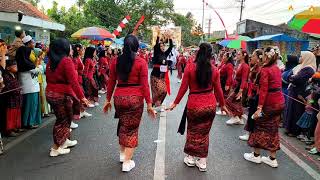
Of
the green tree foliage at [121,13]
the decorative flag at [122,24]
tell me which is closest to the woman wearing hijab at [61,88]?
the decorative flag at [122,24]

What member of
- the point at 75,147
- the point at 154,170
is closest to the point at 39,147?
the point at 75,147

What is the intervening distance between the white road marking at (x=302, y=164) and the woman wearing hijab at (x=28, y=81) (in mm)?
5035

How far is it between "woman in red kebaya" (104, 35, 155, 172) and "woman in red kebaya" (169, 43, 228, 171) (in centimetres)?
62

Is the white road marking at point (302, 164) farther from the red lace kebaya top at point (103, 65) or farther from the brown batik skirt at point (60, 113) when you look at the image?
the red lace kebaya top at point (103, 65)

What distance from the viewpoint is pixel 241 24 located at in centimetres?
3169

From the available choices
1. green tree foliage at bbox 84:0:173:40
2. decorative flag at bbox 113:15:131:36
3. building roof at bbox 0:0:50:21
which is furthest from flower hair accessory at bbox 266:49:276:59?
green tree foliage at bbox 84:0:173:40

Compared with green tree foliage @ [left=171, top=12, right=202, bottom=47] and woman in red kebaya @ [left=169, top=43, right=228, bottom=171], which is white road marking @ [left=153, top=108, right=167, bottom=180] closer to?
woman in red kebaya @ [left=169, top=43, right=228, bottom=171]

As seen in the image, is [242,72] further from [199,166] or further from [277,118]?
[199,166]

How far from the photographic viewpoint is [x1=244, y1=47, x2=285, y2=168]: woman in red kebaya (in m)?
5.27

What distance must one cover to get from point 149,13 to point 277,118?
153ft

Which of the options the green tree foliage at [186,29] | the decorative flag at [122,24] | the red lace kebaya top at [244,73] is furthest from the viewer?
the green tree foliage at [186,29]

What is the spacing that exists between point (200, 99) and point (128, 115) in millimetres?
1054

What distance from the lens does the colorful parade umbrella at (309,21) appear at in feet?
16.6

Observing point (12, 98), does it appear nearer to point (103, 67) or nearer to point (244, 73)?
point (244, 73)
